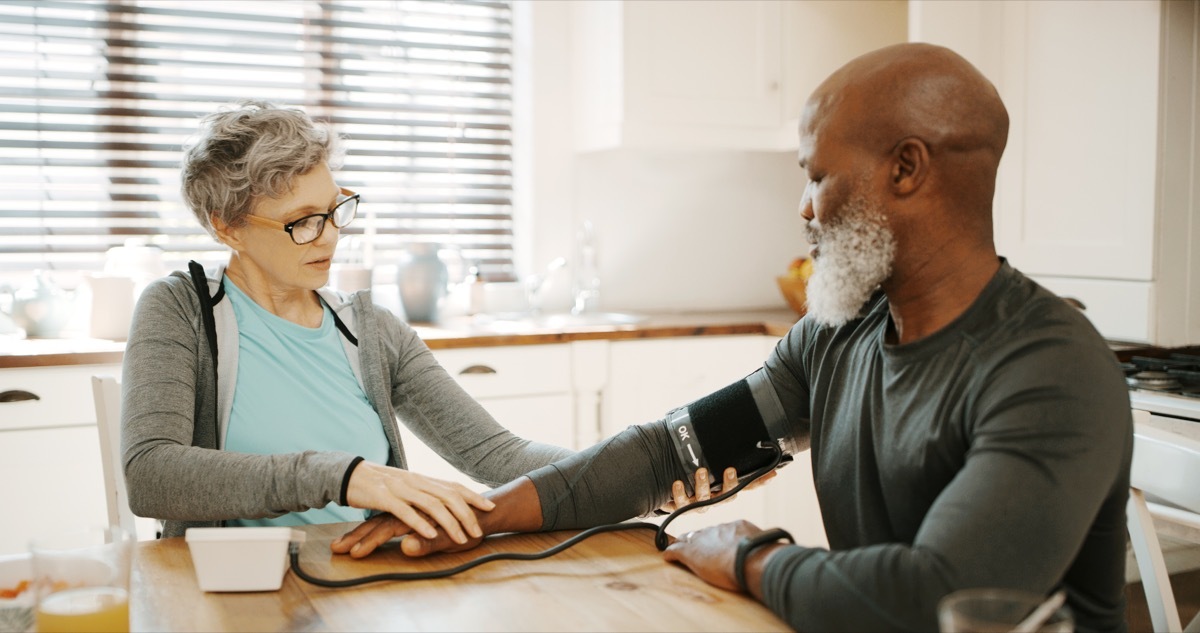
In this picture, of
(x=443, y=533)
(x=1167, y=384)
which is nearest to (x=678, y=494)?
(x=443, y=533)

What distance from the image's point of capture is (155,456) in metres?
1.48

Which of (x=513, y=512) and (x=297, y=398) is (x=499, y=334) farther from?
(x=513, y=512)

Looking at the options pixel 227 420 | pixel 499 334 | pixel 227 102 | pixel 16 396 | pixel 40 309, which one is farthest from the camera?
pixel 227 102

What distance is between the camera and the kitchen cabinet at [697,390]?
10.4 feet

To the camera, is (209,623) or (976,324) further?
(976,324)

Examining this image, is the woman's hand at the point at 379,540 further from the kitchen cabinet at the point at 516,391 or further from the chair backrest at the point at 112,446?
the kitchen cabinet at the point at 516,391

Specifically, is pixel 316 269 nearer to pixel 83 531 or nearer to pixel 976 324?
pixel 83 531

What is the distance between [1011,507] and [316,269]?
1214 mm

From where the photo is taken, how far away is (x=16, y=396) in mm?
2566

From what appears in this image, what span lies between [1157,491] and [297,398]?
1247 mm

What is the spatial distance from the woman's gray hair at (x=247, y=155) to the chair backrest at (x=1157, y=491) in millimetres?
1316

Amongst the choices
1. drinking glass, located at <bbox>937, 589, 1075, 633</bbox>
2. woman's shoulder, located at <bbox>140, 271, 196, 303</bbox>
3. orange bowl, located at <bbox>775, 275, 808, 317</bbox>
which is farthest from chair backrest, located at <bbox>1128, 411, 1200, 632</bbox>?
orange bowl, located at <bbox>775, 275, 808, 317</bbox>

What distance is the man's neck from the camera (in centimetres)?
120

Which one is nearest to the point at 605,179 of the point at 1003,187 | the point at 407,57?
the point at 407,57
